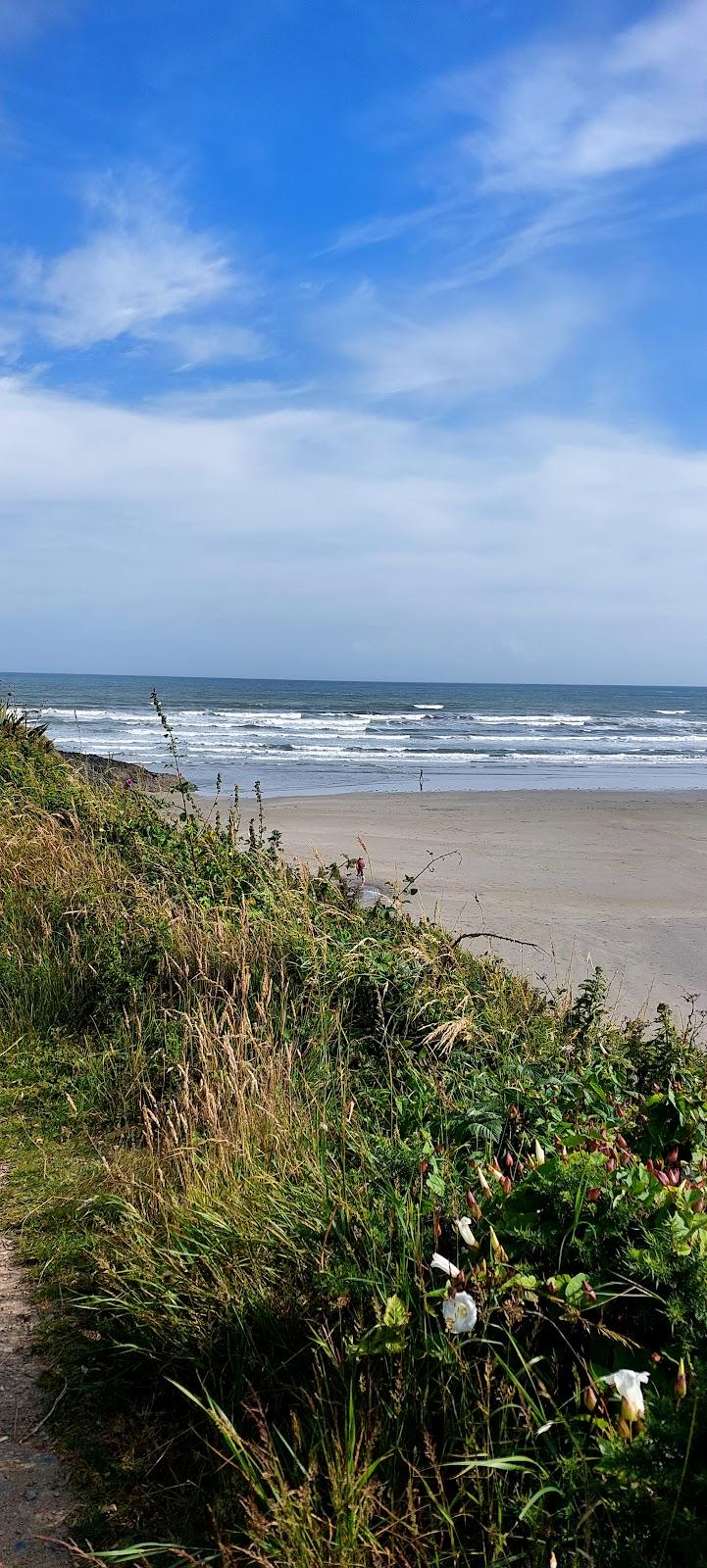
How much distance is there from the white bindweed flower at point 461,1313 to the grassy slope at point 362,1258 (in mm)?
135

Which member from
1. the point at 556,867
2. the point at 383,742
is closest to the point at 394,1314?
the point at 556,867

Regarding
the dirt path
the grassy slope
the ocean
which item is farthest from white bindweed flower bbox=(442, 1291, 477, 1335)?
the ocean

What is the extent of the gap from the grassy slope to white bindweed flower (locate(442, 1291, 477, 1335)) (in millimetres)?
135

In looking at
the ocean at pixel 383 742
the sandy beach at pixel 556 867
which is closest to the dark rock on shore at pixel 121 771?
the ocean at pixel 383 742

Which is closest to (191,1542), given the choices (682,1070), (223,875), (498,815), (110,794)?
(682,1070)

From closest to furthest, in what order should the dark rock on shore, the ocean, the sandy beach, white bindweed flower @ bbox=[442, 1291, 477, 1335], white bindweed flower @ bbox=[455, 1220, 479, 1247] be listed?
white bindweed flower @ bbox=[442, 1291, 477, 1335], white bindweed flower @ bbox=[455, 1220, 479, 1247], the sandy beach, the dark rock on shore, the ocean

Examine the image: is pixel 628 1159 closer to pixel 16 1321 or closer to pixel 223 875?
pixel 16 1321

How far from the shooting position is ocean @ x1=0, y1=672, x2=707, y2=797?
88.9 ft

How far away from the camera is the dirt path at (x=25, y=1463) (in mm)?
2496

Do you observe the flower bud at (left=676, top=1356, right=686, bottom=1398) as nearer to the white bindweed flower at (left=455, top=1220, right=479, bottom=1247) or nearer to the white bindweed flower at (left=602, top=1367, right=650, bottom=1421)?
the white bindweed flower at (left=602, top=1367, right=650, bottom=1421)

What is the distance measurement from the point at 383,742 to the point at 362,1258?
3689 cm

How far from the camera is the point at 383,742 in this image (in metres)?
39.6

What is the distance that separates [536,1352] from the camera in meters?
2.43

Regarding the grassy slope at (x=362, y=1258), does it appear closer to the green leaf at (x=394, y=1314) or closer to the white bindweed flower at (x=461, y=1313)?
the green leaf at (x=394, y=1314)
